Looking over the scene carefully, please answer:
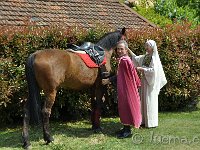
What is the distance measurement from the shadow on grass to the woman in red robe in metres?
0.56

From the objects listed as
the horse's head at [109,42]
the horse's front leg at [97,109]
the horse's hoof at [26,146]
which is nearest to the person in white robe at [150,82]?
the horse's head at [109,42]

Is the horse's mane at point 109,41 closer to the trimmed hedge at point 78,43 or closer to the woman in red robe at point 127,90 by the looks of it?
the woman in red robe at point 127,90

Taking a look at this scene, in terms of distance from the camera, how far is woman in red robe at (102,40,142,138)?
253 inches

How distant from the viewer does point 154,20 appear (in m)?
14.0

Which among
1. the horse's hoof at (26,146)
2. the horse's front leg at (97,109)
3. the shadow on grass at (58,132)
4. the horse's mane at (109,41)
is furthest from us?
the horse's mane at (109,41)

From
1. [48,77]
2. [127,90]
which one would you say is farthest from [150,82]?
[48,77]

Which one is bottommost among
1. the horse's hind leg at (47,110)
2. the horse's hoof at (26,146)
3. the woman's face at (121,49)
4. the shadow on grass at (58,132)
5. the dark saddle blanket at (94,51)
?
the shadow on grass at (58,132)

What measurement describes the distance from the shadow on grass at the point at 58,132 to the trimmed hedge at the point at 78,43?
41 centimetres

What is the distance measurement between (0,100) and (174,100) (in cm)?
439

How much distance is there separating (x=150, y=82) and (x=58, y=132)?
207 cm

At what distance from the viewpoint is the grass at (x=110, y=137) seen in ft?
19.9

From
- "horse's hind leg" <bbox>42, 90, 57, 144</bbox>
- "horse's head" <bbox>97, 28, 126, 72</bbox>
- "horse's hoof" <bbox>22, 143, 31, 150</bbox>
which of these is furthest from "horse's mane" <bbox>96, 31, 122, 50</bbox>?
"horse's hoof" <bbox>22, 143, 31, 150</bbox>

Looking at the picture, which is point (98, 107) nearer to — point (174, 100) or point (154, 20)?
point (174, 100)

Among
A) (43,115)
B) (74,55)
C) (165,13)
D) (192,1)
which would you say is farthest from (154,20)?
(43,115)
